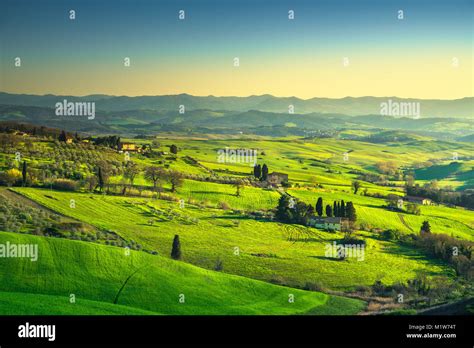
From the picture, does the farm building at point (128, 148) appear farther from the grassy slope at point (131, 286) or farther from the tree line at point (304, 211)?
the grassy slope at point (131, 286)

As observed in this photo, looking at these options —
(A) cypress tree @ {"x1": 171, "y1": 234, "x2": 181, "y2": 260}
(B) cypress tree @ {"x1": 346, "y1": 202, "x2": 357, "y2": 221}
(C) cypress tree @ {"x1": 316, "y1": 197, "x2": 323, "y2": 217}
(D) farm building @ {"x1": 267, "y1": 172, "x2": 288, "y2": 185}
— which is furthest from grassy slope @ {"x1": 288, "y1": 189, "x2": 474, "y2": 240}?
(A) cypress tree @ {"x1": 171, "y1": 234, "x2": 181, "y2": 260}

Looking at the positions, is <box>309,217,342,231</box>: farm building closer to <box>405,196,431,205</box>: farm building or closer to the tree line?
the tree line

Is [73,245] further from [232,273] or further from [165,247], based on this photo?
[232,273]

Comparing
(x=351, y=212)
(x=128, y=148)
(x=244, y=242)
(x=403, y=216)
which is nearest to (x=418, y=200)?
(x=403, y=216)

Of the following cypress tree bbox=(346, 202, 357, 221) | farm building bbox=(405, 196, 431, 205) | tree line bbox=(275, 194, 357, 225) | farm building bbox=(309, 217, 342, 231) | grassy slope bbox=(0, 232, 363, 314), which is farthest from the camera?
farm building bbox=(405, 196, 431, 205)

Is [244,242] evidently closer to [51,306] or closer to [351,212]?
[351,212]

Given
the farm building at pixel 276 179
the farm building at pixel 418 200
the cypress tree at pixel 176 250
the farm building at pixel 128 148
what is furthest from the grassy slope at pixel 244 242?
the farm building at pixel 128 148
